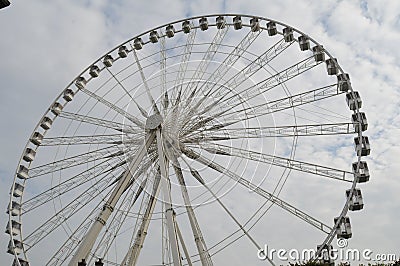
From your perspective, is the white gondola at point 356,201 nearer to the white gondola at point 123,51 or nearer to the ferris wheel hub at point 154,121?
the ferris wheel hub at point 154,121

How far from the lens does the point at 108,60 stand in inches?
982

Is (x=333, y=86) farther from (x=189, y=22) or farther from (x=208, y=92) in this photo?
(x=189, y=22)

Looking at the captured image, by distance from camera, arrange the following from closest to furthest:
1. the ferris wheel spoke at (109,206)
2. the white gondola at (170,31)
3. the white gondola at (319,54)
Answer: the ferris wheel spoke at (109,206) → the white gondola at (319,54) → the white gondola at (170,31)

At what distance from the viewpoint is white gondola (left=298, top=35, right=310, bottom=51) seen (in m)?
22.3

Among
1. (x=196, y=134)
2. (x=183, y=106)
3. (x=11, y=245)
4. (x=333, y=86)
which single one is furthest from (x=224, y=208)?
(x=11, y=245)

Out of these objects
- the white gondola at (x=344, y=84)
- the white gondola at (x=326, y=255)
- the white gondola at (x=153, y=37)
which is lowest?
the white gondola at (x=326, y=255)

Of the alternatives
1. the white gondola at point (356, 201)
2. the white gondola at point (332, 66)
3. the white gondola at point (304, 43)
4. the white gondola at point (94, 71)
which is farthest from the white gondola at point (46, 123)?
the white gondola at point (356, 201)

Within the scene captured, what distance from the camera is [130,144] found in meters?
21.1

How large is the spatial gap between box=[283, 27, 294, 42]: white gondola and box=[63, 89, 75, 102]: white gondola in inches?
441

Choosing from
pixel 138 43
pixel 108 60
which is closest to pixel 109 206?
pixel 108 60

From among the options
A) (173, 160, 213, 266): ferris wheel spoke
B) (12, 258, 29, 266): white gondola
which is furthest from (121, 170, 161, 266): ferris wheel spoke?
(12, 258, 29, 266): white gondola

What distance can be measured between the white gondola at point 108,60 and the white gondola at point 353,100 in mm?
12103

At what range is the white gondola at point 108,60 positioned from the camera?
81.7 feet

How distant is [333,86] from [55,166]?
13469 millimetres
